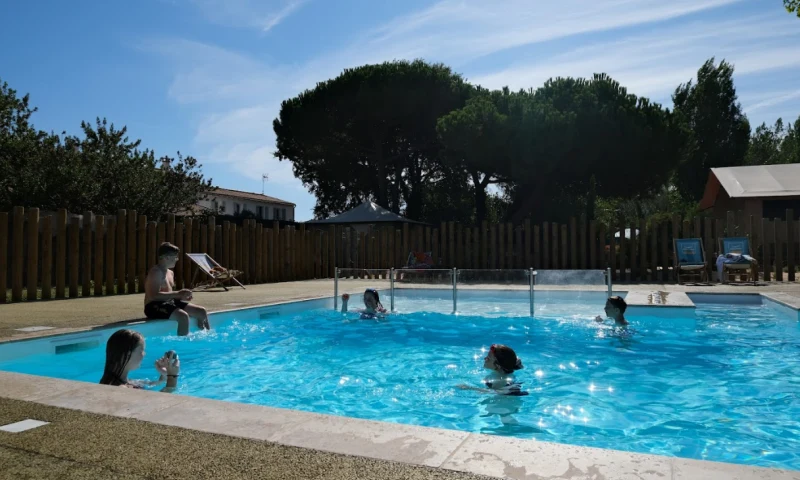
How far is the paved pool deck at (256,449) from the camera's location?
6.62ft

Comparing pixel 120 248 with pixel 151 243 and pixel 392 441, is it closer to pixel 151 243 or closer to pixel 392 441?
pixel 151 243

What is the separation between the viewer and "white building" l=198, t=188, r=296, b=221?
146ft

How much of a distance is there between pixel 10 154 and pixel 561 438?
64.3 feet

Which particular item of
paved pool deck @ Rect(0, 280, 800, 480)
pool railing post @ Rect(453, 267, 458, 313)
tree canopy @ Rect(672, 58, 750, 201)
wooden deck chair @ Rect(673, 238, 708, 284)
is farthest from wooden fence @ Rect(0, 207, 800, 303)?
tree canopy @ Rect(672, 58, 750, 201)

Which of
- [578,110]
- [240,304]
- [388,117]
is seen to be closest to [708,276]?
[578,110]

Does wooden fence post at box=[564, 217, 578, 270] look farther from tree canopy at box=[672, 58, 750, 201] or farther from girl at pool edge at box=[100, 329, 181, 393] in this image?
tree canopy at box=[672, 58, 750, 201]

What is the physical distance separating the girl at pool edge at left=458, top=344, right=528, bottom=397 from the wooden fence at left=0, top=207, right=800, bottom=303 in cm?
837

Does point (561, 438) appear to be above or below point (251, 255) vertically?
below

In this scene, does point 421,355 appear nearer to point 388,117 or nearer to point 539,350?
point 539,350

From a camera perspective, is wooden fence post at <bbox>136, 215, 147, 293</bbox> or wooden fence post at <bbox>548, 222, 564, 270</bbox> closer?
wooden fence post at <bbox>136, 215, 147, 293</bbox>

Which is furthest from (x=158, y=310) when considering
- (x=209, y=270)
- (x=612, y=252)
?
(x=612, y=252)

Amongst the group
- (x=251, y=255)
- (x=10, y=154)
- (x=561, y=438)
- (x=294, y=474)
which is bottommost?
(x=561, y=438)

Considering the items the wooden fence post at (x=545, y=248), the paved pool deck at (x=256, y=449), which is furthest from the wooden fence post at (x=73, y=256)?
the wooden fence post at (x=545, y=248)

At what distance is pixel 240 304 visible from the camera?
8547 mm
